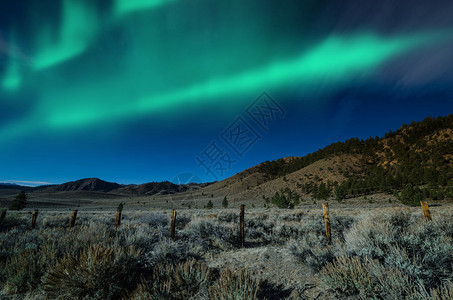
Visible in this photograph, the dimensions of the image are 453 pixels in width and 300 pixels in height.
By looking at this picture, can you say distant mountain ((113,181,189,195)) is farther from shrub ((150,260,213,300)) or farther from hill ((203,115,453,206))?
shrub ((150,260,213,300))

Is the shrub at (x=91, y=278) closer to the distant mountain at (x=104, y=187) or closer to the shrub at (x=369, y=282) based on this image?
the shrub at (x=369, y=282)

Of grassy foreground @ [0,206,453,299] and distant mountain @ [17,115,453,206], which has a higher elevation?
distant mountain @ [17,115,453,206]

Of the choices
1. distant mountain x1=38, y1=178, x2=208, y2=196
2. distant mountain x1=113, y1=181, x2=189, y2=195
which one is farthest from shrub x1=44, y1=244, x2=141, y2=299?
distant mountain x1=38, y1=178, x2=208, y2=196

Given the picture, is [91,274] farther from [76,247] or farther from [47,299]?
[76,247]

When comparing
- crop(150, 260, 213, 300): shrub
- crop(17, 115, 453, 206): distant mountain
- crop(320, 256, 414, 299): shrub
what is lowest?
crop(150, 260, 213, 300): shrub

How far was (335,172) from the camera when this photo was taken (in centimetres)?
5709

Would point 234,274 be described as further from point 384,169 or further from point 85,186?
point 85,186

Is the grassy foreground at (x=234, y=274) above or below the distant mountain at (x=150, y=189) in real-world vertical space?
below

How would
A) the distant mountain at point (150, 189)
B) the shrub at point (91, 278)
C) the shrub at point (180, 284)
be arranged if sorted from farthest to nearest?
the distant mountain at point (150, 189) < the shrub at point (91, 278) < the shrub at point (180, 284)

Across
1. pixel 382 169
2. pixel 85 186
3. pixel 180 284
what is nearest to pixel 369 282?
pixel 180 284

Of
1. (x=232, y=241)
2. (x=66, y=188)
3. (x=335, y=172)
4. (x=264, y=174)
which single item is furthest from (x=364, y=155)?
(x=66, y=188)

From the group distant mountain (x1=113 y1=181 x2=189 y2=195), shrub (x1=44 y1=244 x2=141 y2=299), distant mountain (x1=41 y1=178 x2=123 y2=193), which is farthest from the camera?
distant mountain (x1=41 y1=178 x2=123 y2=193)

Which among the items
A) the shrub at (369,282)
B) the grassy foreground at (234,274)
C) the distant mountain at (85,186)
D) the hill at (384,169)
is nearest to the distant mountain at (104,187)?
the distant mountain at (85,186)

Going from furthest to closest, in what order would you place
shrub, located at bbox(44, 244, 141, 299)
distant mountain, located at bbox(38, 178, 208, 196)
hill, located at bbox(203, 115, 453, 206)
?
distant mountain, located at bbox(38, 178, 208, 196)
hill, located at bbox(203, 115, 453, 206)
shrub, located at bbox(44, 244, 141, 299)
